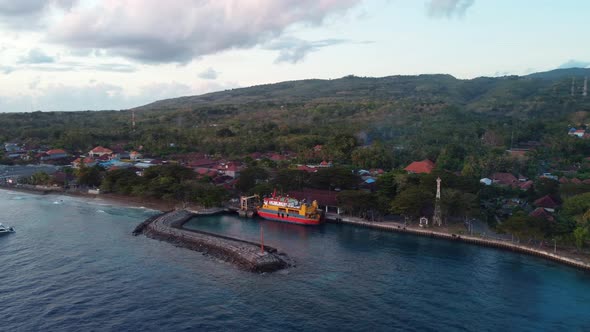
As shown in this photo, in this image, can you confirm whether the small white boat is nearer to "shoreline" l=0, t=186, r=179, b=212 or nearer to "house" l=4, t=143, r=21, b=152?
"shoreline" l=0, t=186, r=179, b=212

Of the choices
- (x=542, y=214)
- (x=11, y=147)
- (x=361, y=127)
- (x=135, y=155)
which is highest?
(x=361, y=127)

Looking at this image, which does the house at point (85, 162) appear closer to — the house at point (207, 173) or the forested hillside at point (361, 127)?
the forested hillside at point (361, 127)

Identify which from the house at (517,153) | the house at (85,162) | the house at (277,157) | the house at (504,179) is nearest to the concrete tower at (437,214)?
the house at (504,179)

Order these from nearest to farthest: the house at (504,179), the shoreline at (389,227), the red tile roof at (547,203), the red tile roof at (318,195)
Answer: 1. the shoreline at (389,227)
2. the red tile roof at (547,203)
3. the red tile roof at (318,195)
4. the house at (504,179)

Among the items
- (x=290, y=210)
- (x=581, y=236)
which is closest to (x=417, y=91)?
(x=290, y=210)

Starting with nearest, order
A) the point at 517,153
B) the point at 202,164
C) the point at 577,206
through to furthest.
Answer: the point at 577,206, the point at 517,153, the point at 202,164

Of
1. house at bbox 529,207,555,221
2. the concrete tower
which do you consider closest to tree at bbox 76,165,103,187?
the concrete tower

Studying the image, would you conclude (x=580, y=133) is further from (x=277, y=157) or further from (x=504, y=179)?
(x=277, y=157)
